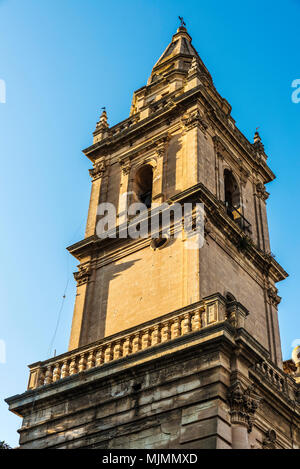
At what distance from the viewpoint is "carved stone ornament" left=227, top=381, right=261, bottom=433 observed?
1712 centimetres

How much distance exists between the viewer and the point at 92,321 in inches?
952

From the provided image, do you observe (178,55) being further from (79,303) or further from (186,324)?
(186,324)

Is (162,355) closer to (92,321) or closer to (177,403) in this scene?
→ (177,403)

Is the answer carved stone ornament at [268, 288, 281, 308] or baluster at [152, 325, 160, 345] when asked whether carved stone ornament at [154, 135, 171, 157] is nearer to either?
carved stone ornament at [268, 288, 281, 308]

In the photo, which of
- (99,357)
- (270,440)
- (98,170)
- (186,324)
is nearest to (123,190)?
(98,170)

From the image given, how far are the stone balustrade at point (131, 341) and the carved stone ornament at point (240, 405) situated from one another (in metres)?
1.85

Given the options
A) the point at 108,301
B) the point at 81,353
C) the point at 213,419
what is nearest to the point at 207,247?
the point at 108,301

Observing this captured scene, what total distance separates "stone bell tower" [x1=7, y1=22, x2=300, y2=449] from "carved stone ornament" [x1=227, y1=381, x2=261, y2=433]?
1.3 inches

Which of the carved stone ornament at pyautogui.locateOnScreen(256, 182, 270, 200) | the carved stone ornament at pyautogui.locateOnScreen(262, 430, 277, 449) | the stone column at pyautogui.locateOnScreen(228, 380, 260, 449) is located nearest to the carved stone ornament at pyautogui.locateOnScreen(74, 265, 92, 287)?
the carved stone ornament at pyautogui.locateOnScreen(256, 182, 270, 200)

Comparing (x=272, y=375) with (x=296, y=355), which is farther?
(x=296, y=355)

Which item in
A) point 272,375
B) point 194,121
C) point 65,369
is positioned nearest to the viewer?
point 272,375

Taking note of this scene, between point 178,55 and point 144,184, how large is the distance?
8.40 m

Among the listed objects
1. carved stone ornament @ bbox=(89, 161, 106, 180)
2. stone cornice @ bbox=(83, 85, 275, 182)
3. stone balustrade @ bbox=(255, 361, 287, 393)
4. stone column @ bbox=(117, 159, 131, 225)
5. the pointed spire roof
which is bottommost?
stone balustrade @ bbox=(255, 361, 287, 393)

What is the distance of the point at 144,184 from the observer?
28422mm
